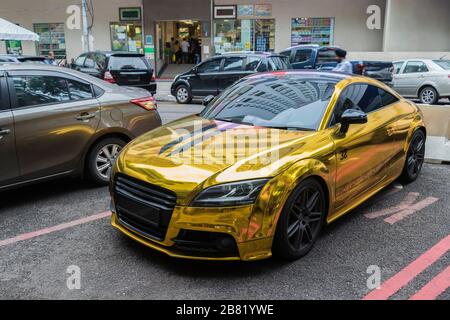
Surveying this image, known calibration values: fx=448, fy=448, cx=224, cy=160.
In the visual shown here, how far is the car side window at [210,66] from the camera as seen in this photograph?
14.5 metres

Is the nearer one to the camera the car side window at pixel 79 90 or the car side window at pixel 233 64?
the car side window at pixel 79 90

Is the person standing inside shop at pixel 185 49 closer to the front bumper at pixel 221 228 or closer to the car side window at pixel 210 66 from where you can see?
the car side window at pixel 210 66

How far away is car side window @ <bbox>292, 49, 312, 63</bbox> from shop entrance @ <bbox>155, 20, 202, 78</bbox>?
10.7 m

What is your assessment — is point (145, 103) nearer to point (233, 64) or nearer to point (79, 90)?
point (79, 90)

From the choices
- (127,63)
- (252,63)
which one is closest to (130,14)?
(127,63)

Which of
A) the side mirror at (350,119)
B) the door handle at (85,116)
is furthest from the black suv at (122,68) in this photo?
the side mirror at (350,119)

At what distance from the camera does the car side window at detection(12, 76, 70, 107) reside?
4.94m

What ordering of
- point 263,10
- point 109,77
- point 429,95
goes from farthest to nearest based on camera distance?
point 263,10
point 429,95
point 109,77

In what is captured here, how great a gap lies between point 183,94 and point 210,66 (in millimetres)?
1438

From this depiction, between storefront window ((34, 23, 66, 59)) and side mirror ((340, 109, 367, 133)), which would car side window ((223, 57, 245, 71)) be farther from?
storefront window ((34, 23, 66, 59))

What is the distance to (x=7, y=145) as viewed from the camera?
467 cm

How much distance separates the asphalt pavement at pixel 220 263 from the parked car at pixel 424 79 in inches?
415

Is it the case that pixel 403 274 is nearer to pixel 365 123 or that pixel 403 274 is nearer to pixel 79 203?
pixel 365 123
